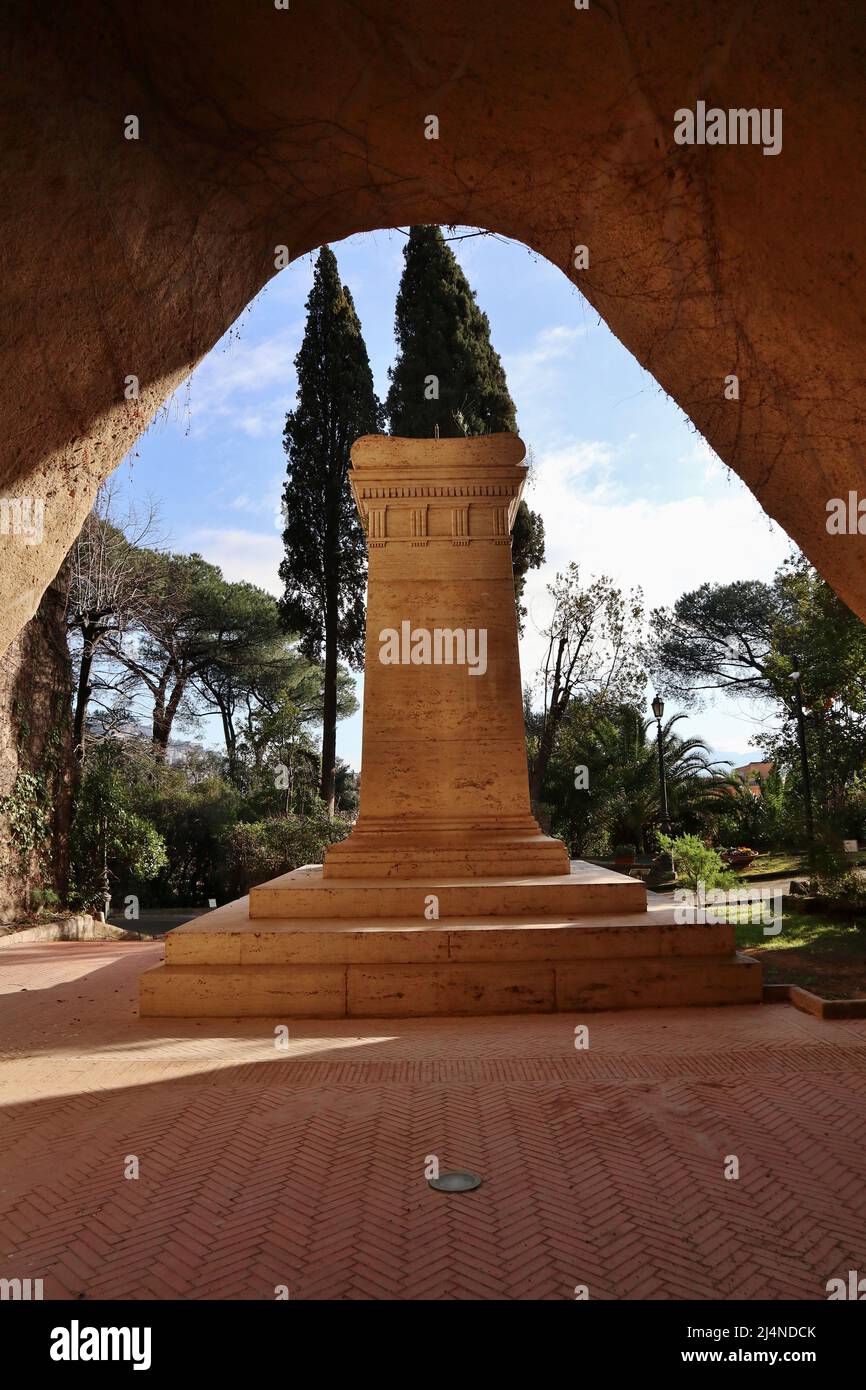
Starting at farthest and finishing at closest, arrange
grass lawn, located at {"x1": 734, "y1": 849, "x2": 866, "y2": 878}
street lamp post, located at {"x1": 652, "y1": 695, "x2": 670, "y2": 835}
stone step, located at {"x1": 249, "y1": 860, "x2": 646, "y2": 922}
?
street lamp post, located at {"x1": 652, "y1": 695, "x2": 670, "y2": 835} < grass lawn, located at {"x1": 734, "y1": 849, "x2": 866, "y2": 878} < stone step, located at {"x1": 249, "y1": 860, "x2": 646, "y2": 922}

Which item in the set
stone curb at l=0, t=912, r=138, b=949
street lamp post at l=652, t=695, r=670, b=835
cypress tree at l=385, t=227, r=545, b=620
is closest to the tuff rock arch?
stone curb at l=0, t=912, r=138, b=949

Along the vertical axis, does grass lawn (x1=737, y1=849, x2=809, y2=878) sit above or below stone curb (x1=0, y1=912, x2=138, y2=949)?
above

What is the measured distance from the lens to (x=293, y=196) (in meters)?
2.60

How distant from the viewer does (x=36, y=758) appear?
16188mm

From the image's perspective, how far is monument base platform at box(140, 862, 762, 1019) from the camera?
753 cm

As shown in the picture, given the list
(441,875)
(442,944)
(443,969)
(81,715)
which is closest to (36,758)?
(81,715)

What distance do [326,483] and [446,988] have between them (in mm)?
23097

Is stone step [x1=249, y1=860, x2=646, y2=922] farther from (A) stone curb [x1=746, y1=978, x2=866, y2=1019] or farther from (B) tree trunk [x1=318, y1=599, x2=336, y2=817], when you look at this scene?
(B) tree trunk [x1=318, y1=599, x2=336, y2=817]

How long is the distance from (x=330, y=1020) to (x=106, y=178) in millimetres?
6864

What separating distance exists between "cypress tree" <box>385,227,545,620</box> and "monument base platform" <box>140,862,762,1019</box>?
61.9 ft

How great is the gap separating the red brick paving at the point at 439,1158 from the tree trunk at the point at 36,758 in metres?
9.33
